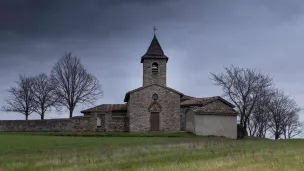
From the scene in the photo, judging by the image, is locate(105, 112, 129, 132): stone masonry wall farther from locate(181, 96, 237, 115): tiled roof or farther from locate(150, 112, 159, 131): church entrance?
locate(181, 96, 237, 115): tiled roof

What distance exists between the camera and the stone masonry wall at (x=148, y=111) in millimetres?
44531

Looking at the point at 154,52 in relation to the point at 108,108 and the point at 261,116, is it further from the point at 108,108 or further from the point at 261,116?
the point at 261,116

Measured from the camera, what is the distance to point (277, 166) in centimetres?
983

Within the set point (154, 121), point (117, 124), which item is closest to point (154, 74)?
point (154, 121)

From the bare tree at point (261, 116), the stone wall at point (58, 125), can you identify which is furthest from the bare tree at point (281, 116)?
the stone wall at point (58, 125)

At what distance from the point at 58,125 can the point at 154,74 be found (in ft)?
43.5

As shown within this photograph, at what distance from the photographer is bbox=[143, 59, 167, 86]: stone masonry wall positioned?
4778cm

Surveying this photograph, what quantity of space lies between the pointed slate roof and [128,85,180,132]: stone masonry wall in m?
4.69

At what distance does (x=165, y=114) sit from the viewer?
147 ft

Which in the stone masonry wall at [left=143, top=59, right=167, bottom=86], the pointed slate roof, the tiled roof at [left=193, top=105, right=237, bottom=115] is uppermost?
the pointed slate roof

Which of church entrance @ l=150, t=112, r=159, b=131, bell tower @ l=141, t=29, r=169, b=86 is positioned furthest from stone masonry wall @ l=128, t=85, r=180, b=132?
bell tower @ l=141, t=29, r=169, b=86

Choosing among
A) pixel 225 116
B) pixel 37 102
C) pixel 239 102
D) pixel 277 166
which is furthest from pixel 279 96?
pixel 277 166

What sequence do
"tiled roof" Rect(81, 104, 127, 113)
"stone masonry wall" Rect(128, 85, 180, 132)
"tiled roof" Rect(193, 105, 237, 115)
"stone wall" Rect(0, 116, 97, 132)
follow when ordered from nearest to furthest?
"tiled roof" Rect(193, 105, 237, 115) < "stone wall" Rect(0, 116, 97, 132) < "stone masonry wall" Rect(128, 85, 180, 132) < "tiled roof" Rect(81, 104, 127, 113)

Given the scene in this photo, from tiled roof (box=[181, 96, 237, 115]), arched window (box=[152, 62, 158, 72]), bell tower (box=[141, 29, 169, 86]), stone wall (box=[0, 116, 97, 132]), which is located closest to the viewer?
tiled roof (box=[181, 96, 237, 115])
